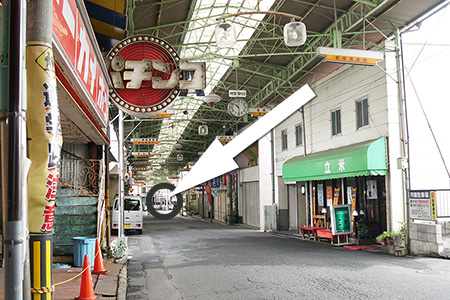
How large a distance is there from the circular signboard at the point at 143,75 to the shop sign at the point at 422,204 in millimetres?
10192

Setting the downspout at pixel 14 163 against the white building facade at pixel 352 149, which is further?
the white building facade at pixel 352 149

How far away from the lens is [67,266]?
11.2m

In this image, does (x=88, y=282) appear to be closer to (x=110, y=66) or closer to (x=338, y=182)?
(x=110, y=66)

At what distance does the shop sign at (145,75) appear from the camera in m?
8.74

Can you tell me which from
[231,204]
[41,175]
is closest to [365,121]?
[41,175]

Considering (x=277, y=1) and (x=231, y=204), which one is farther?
(x=231, y=204)

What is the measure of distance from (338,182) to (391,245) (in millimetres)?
6010

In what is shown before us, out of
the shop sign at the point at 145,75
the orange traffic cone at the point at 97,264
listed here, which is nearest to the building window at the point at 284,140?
the orange traffic cone at the point at 97,264

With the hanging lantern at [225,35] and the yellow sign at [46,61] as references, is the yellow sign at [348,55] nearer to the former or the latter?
the hanging lantern at [225,35]

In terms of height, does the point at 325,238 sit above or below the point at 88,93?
below

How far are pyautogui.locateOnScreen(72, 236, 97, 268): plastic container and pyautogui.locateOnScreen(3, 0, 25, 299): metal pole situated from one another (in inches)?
347

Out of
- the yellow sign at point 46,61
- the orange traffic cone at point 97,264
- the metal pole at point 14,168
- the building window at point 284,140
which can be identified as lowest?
the orange traffic cone at point 97,264

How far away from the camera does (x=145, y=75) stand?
28.6ft

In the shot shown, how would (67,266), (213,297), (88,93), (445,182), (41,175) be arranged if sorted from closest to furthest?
(41,175), (88,93), (213,297), (67,266), (445,182)
